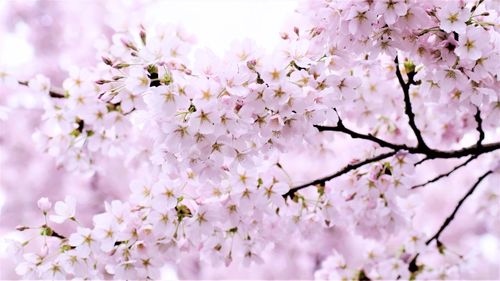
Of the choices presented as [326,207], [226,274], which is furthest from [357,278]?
[226,274]

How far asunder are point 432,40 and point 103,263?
1.54 metres

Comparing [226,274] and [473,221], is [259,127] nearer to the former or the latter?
[226,274]

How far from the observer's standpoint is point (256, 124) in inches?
85.5

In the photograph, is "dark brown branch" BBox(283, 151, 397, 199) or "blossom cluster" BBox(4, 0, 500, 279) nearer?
"blossom cluster" BBox(4, 0, 500, 279)

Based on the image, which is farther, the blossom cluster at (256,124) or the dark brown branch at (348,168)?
the dark brown branch at (348,168)

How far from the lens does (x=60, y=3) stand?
650 cm

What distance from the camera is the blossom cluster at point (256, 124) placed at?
2.15m

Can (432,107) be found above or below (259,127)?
above

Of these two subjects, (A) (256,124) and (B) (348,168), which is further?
(B) (348,168)

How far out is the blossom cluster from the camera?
215 cm

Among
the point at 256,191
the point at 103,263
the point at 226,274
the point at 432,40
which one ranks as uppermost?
the point at 432,40

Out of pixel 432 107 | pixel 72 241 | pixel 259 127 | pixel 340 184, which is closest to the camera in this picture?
pixel 259 127

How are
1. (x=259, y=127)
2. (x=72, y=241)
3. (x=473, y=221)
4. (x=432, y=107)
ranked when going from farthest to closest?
(x=473, y=221)
(x=432, y=107)
(x=72, y=241)
(x=259, y=127)

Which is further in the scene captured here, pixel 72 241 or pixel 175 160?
pixel 72 241
